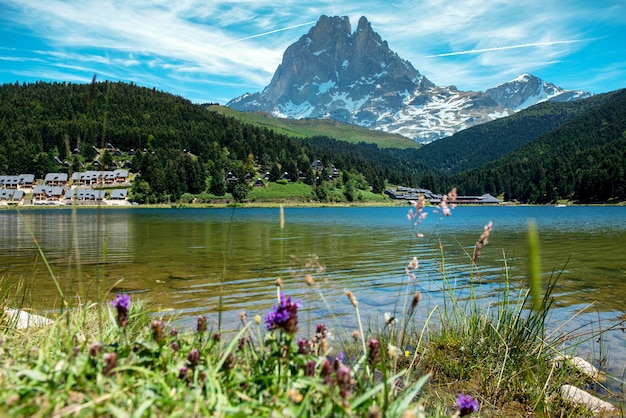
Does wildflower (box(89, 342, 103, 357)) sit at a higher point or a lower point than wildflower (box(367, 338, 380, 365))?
higher

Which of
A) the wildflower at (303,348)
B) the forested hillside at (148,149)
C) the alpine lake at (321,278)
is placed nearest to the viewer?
the wildflower at (303,348)

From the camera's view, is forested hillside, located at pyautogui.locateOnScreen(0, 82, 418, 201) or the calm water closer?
the calm water

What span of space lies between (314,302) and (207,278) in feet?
20.4

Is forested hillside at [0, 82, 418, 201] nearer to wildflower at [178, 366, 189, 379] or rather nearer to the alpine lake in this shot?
the alpine lake

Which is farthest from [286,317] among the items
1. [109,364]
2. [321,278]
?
[321,278]

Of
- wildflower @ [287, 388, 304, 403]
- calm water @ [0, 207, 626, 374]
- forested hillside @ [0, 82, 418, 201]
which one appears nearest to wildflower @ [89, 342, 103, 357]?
wildflower @ [287, 388, 304, 403]

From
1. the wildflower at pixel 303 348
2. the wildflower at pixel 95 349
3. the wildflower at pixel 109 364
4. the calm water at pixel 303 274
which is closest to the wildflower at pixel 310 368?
the wildflower at pixel 303 348

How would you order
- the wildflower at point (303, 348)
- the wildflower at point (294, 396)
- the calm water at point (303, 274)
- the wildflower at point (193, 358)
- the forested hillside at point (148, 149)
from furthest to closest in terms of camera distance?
the forested hillside at point (148, 149) → the calm water at point (303, 274) → the wildflower at point (303, 348) → the wildflower at point (193, 358) → the wildflower at point (294, 396)

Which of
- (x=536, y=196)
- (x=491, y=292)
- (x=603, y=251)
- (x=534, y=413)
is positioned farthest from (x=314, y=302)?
(x=536, y=196)

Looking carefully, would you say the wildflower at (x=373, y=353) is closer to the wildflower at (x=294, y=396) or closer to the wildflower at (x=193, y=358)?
the wildflower at (x=294, y=396)

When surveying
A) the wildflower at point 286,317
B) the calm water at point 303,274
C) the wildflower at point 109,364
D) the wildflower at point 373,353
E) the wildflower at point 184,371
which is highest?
the wildflower at point 286,317

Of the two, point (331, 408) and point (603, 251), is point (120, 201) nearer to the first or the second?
point (603, 251)

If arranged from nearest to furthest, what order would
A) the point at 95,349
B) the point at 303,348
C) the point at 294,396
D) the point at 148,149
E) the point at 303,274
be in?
the point at 294,396
the point at 95,349
the point at 303,348
the point at 303,274
the point at 148,149

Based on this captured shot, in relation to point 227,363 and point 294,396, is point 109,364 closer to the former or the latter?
point 227,363
